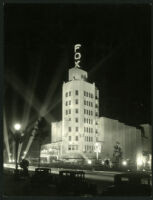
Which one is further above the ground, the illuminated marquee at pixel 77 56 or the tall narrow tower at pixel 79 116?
the illuminated marquee at pixel 77 56

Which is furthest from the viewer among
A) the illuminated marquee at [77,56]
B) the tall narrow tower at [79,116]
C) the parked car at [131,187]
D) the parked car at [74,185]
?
the illuminated marquee at [77,56]

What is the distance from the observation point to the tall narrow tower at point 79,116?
10344 centimetres

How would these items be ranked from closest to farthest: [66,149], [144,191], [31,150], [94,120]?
[144,191]
[66,149]
[94,120]
[31,150]

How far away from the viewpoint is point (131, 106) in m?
112

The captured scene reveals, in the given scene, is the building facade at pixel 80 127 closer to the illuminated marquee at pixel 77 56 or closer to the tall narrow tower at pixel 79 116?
the tall narrow tower at pixel 79 116

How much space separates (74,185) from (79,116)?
9159cm

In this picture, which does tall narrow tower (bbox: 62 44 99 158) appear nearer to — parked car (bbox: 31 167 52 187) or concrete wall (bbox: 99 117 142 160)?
concrete wall (bbox: 99 117 142 160)

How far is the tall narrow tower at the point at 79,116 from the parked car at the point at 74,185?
85.1 m

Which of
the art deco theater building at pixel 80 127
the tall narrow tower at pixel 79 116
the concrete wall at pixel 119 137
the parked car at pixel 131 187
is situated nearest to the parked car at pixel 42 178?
the parked car at pixel 131 187

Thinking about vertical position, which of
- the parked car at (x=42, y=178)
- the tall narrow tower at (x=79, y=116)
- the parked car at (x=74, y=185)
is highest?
the tall narrow tower at (x=79, y=116)

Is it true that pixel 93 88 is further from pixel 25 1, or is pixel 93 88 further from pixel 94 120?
pixel 25 1

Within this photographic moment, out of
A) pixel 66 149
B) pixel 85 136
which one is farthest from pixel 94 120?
pixel 66 149

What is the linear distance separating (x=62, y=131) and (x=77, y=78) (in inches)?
756

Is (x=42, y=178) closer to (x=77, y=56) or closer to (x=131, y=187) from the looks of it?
(x=131, y=187)
